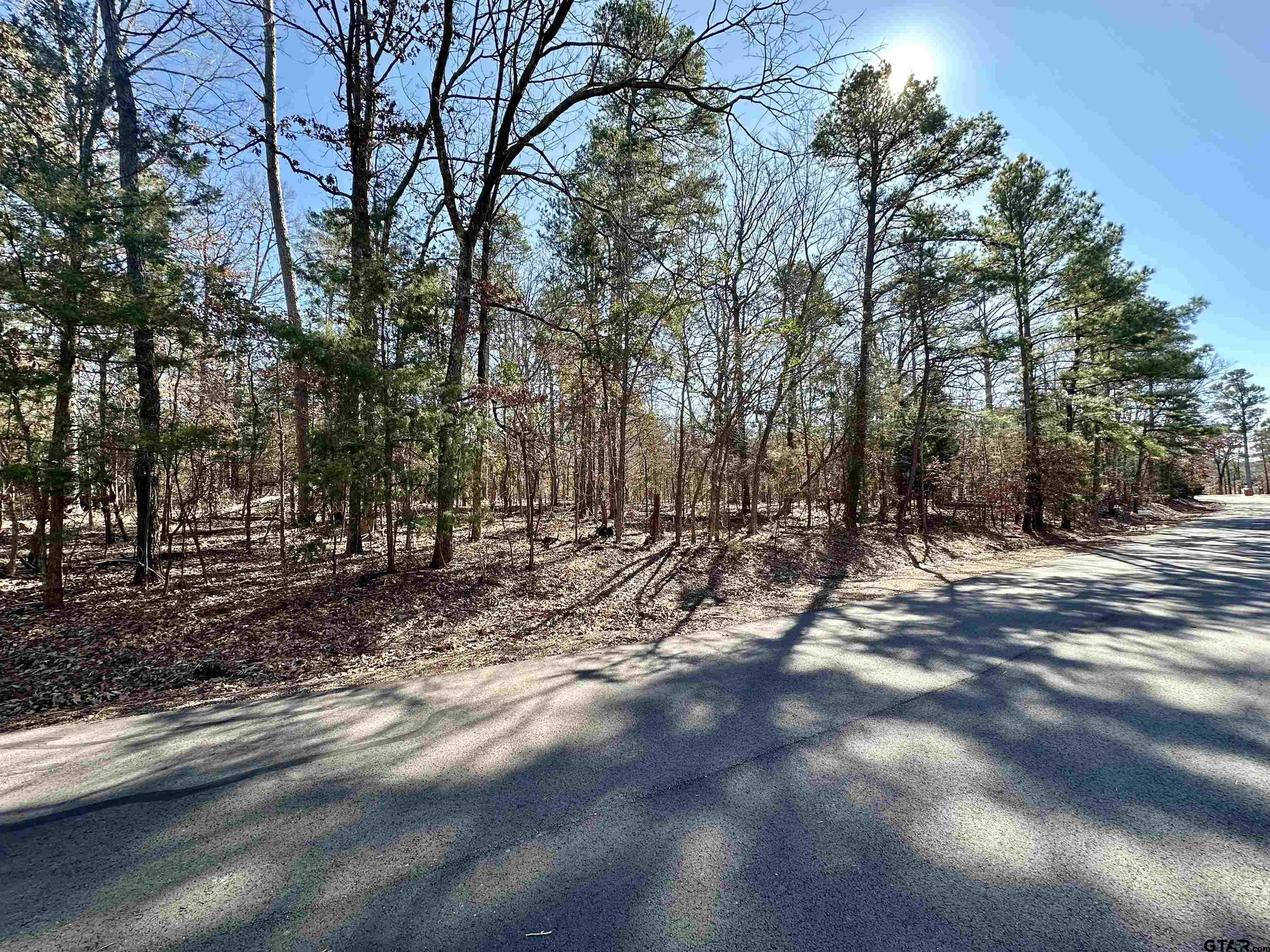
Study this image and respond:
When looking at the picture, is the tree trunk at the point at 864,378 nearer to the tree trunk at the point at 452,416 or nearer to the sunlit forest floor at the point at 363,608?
the sunlit forest floor at the point at 363,608

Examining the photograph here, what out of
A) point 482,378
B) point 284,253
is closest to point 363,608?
point 482,378

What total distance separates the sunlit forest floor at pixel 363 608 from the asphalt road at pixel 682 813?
1046mm

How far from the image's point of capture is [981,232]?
1373cm

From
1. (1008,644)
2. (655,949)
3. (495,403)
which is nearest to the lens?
(655,949)

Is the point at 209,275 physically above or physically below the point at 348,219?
below

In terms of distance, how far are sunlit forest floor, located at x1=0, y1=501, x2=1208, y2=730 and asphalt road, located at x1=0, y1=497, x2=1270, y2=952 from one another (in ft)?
3.43

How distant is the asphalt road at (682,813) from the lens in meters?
1.62

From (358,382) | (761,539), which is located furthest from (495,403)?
(761,539)

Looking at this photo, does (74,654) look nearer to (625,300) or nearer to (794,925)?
(794,925)

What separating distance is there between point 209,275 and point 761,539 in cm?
1165

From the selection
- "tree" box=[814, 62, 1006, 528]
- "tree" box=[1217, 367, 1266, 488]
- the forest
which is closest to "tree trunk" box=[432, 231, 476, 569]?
the forest

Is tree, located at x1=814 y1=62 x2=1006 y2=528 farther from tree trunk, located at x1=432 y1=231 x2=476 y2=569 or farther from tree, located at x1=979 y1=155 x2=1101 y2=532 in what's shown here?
tree trunk, located at x1=432 y1=231 x2=476 y2=569

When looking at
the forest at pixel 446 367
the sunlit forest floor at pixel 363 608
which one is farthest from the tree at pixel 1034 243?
the sunlit forest floor at pixel 363 608

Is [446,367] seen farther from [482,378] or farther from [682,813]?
[682,813]
